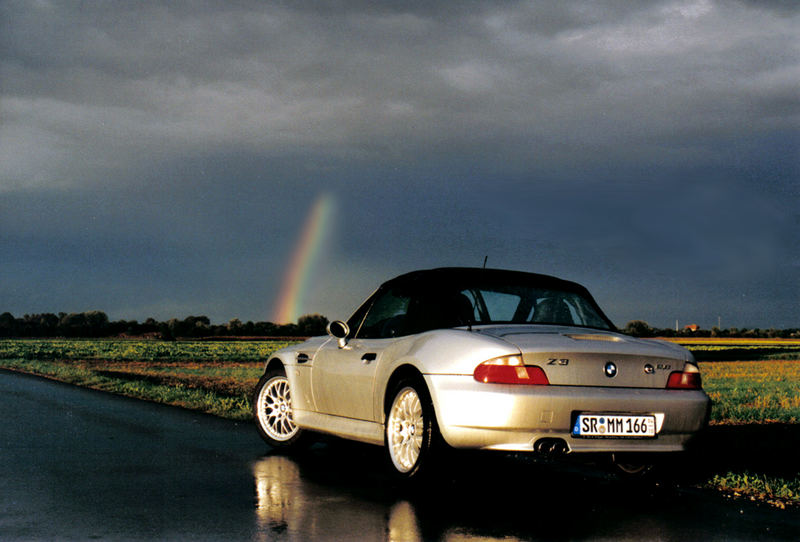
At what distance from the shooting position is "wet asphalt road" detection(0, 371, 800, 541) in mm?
5199

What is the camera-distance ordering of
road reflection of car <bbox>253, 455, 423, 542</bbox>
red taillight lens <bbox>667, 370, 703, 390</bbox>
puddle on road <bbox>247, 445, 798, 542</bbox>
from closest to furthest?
road reflection of car <bbox>253, 455, 423, 542</bbox>, puddle on road <bbox>247, 445, 798, 542</bbox>, red taillight lens <bbox>667, 370, 703, 390</bbox>

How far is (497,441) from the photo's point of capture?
19.6ft

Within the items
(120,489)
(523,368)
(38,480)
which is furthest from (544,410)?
(38,480)

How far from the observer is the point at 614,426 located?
614 centimetres

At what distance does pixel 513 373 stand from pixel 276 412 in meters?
3.86

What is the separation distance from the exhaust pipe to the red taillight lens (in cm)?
99

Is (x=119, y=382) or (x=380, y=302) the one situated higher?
(x=380, y=302)

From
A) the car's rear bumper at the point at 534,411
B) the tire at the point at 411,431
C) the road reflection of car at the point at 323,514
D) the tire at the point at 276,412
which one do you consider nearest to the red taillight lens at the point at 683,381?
the car's rear bumper at the point at 534,411

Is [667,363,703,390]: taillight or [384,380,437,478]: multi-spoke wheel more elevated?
[667,363,703,390]: taillight

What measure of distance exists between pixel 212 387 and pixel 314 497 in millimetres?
14091

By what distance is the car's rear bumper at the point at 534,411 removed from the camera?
19.5 ft

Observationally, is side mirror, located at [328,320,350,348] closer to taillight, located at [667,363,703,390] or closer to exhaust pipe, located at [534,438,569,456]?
exhaust pipe, located at [534,438,569,456]

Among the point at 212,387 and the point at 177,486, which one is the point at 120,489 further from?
the point at 212,387

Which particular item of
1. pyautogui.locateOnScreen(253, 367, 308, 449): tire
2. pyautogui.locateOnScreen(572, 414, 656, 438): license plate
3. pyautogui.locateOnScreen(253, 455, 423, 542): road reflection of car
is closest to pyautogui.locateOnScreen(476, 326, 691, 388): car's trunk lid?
pyautogui.locateOnScreen(572, 414, 656, 438): license plate
